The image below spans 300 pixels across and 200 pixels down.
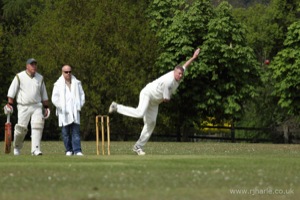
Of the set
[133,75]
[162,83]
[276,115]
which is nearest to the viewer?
[162,83]

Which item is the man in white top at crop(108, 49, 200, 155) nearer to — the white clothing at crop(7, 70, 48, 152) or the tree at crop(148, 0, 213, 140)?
the white clothing at crop(7, 70, 48, 152)

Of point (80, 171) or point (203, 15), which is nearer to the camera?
point (80, 171)

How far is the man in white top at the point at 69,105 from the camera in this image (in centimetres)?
2792

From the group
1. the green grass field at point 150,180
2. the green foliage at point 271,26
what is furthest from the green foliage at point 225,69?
the green grass field at point 150,180

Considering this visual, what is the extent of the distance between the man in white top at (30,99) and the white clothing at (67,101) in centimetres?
41

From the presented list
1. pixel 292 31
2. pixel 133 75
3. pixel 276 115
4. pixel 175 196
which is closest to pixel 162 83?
pixel 175 196

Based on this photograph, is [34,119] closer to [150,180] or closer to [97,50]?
[150,180]

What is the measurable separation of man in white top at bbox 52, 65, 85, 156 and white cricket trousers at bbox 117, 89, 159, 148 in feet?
4.96

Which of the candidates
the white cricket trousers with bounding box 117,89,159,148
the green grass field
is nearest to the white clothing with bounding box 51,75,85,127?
the white cricket trousers with bounding box 117,89,159,148

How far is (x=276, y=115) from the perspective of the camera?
306 ft

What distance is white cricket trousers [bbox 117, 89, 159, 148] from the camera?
2670 cm

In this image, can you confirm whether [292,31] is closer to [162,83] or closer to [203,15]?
[203,15]

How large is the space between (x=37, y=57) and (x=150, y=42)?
8.00 m

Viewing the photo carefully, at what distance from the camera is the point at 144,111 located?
2688cm
